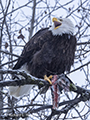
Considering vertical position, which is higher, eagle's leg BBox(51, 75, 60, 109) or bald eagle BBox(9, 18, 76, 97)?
bald eagle BBox(9, 18, 76, 97)

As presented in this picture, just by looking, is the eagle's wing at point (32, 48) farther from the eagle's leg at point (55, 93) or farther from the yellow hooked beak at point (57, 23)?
the eagle's leg at point (55, 93)

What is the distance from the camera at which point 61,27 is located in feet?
14.6

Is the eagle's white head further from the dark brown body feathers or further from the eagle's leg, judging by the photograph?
the eagle's leg

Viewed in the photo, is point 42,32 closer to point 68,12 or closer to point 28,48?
point 28,48

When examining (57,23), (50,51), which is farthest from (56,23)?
(50,51)

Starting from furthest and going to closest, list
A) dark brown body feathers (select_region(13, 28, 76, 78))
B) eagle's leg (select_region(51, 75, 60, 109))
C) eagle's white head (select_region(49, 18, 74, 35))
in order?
eagle's white head (select_region(49, 18, 74, 35)) < dark brown body feathers (select_region(13, 28, 76, 78)) < eagle's leg (select_region(51, 75, 60, 109))

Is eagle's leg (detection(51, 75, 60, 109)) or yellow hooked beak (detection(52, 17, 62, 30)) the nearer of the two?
eagle's leg (detection(51, 75, 60, 109))

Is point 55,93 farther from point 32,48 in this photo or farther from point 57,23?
point 57,23

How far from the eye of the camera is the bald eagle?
13.8ft

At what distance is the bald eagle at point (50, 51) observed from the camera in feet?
13.8

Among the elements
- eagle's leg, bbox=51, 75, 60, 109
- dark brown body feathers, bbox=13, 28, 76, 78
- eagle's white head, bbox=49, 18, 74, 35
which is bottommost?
eagle's leg, bbox=51, 75, 60, 109

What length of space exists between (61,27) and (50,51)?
1.79 ft

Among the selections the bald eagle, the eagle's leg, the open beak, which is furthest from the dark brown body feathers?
the eagle's leg

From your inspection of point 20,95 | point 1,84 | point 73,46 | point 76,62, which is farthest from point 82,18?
point 1,84
